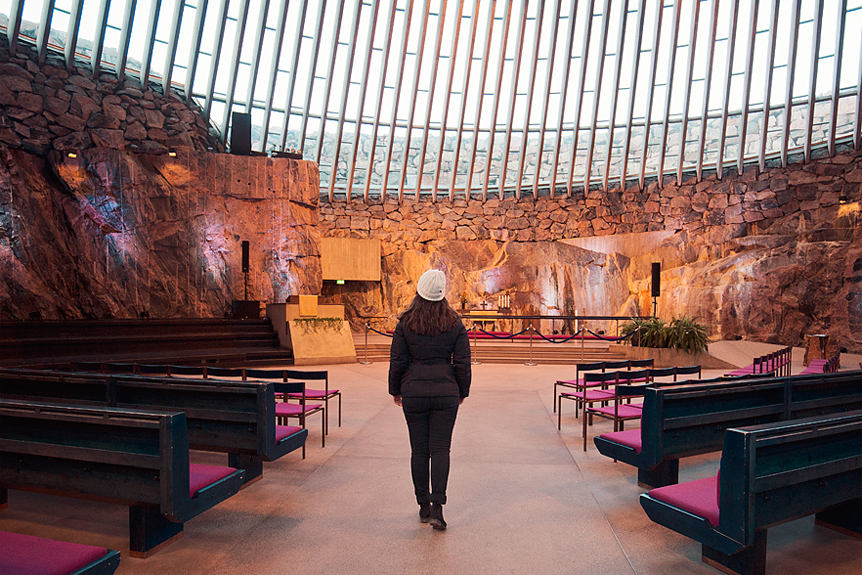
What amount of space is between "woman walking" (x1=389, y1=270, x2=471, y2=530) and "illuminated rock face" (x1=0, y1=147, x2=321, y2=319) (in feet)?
41.2

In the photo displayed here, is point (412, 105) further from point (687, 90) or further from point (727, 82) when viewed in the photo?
point (727, 82)

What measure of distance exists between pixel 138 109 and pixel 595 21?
42.6 feet

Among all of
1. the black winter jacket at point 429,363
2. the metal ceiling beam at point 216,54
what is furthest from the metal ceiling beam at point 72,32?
the black winter jacket at point 429,363

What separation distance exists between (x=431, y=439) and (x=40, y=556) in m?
1.73

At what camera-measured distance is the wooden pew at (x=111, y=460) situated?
7.34ft

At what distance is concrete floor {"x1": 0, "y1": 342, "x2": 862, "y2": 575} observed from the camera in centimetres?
241

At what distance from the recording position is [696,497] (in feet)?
7.86

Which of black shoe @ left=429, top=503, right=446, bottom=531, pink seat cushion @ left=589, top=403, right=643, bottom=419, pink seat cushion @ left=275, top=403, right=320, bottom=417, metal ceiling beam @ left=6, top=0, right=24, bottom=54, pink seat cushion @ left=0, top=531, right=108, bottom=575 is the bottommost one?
black shoe @ left=429, top=503, right=446, bottom=531

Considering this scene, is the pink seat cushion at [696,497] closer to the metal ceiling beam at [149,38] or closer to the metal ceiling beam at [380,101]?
the metal ceiling beam at [380,101]

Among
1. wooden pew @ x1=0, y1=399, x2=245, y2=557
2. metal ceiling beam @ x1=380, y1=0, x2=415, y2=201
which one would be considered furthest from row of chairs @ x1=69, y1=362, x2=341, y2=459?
metal ceiling beam @ x1=380, y1=0, x2=415, y2=201

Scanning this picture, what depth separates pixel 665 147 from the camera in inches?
626

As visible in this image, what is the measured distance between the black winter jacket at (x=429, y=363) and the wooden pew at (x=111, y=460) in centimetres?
108

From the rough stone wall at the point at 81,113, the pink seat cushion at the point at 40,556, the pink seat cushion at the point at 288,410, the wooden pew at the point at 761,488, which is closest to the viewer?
the pink seat cushion at the point at 40,556

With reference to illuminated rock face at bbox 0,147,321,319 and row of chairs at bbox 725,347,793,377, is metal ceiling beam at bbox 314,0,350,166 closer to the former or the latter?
illuminated rock face at bbox 0,147,321,319
